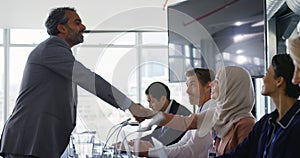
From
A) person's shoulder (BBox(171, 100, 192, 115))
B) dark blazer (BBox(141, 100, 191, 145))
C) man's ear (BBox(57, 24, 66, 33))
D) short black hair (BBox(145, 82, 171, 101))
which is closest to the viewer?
man's ear (BBox(57, 24, 66, 33))

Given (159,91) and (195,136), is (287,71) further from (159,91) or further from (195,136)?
(159,91)

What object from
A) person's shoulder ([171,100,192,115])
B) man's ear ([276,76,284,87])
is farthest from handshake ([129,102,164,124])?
person's shoulder ([171,100,192,115])

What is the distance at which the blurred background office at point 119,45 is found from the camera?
9.12 feet

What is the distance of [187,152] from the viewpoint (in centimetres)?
261

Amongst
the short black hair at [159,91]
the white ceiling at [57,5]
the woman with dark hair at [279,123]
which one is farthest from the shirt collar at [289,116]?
the white ceiling at [57,5]

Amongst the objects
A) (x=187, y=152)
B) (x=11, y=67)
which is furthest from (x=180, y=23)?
(x=11, y=67)

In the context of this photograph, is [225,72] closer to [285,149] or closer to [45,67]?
[285,149]

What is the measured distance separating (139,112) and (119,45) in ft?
4.48

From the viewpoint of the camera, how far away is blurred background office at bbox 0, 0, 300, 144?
2779 millimetres

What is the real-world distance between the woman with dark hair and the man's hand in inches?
15.5

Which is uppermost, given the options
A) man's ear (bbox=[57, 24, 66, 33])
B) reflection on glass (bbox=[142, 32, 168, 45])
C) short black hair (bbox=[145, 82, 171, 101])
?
reflection on glass (bbox=[142, 32, 168, 45])

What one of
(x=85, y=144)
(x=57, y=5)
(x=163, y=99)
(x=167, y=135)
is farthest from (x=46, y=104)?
(x=57, y=5)

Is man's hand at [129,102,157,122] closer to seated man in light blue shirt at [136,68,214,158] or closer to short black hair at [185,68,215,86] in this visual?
seated man in light blue shirt at [136,68,214,158]

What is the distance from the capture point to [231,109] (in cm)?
218
